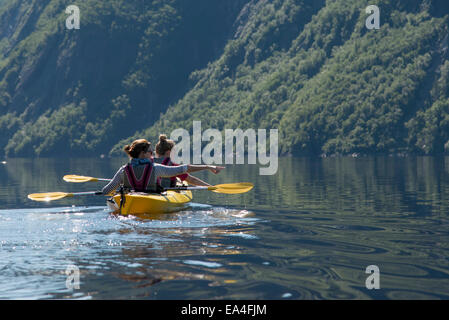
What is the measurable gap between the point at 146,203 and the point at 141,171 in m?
0.87

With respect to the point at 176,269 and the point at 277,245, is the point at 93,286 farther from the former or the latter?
the point at 277,245

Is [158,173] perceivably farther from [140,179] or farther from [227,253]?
[227,253]

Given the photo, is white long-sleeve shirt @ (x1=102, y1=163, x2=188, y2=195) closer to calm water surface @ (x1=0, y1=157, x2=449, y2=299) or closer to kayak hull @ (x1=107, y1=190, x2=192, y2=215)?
kayak hull @ (x1=107, y1=190, x2=192, y2=215)

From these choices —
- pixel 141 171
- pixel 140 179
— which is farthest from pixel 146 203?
pixel 141 171

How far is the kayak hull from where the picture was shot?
17516 mm

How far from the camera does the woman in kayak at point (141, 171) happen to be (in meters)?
17.2

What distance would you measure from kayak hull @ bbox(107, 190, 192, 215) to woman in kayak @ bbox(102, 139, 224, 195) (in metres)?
0.38

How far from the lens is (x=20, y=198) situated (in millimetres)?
29547

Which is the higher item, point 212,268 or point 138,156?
point 138,156

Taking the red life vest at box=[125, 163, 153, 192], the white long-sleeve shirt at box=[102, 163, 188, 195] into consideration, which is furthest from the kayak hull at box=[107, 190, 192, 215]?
the red life vest at box=[125, 163, 153, 192]

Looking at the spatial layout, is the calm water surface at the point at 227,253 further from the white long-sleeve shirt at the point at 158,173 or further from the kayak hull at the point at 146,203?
the white long-sleeve shirt at the point at 158,173

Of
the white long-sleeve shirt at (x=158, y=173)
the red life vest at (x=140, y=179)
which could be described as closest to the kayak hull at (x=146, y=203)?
the white long-sleeve shirt at (x=158, y=173)
